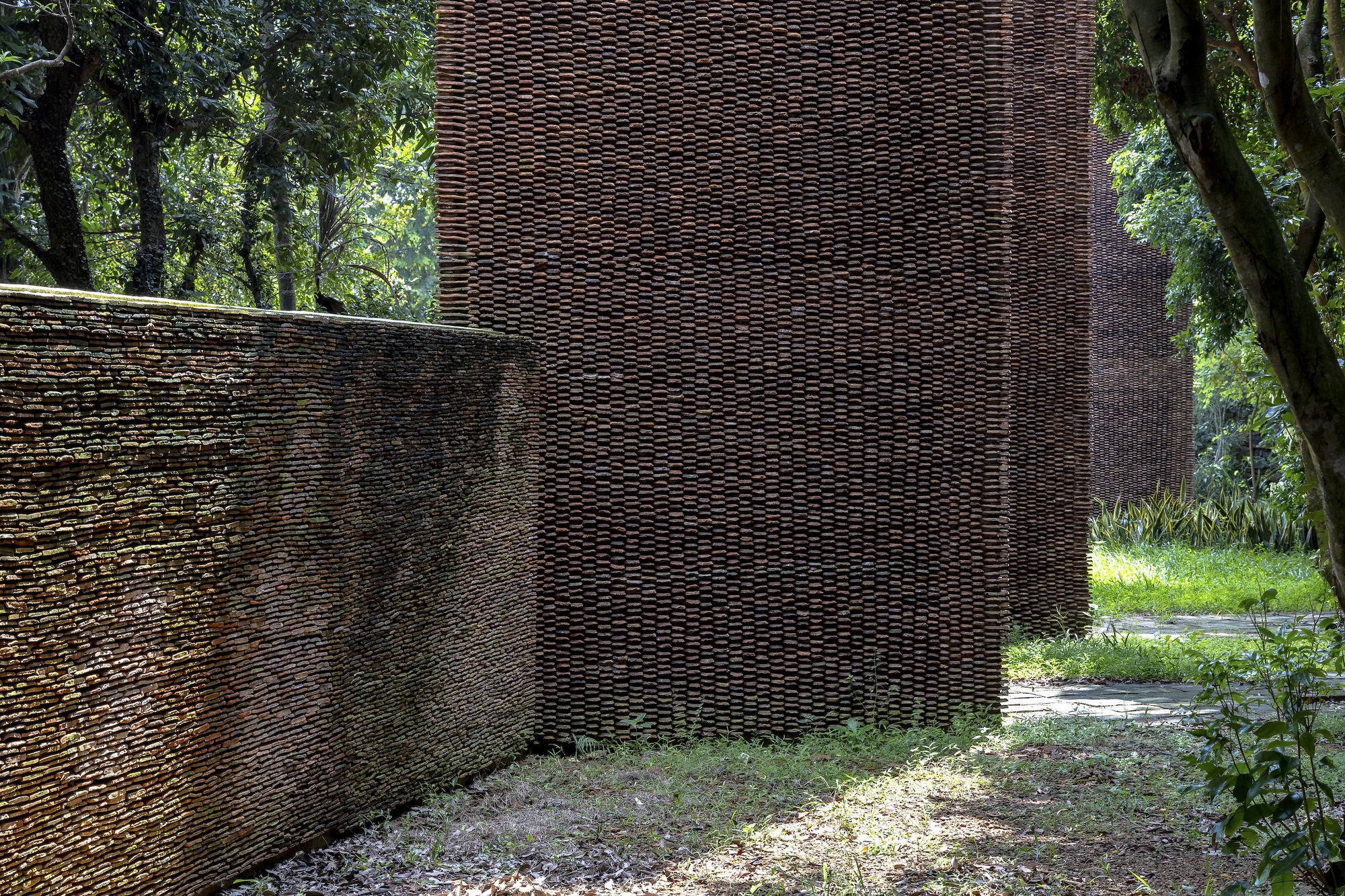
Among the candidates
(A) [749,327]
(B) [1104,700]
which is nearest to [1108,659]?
(B) [1104,700]

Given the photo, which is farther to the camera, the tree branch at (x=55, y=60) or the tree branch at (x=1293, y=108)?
the tree branch at (x=55, y=60)

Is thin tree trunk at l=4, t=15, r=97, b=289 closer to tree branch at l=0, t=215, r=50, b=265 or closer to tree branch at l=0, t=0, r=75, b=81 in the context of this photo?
tree branch at l=0, t=215, r=50, b=265

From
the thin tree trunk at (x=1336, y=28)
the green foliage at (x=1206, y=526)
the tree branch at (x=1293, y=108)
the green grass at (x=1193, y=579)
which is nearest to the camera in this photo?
the tree branch at (x=1293, y=108)

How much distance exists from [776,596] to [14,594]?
533 centimetres

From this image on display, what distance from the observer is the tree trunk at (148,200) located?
13461 millimetres

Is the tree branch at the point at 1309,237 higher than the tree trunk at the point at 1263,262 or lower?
higher

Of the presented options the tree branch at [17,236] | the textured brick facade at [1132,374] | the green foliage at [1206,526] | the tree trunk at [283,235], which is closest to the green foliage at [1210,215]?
the textured brick facade at [1132,374]

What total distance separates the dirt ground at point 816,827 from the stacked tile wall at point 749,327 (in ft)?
2.60

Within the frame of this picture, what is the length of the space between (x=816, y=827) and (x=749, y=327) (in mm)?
3715

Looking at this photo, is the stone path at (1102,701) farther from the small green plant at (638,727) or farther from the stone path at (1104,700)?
the small green plant at (638,727)

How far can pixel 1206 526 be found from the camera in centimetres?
1945

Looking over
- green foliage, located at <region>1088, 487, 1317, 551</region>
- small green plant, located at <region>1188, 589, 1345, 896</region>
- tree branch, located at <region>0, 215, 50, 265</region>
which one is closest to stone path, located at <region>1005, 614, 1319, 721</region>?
small green plant, located at <region>1188, 589, 1345, 896</region>

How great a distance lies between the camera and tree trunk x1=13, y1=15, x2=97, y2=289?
1251cm

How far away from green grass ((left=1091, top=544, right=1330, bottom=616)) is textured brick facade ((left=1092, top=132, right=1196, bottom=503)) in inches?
148
